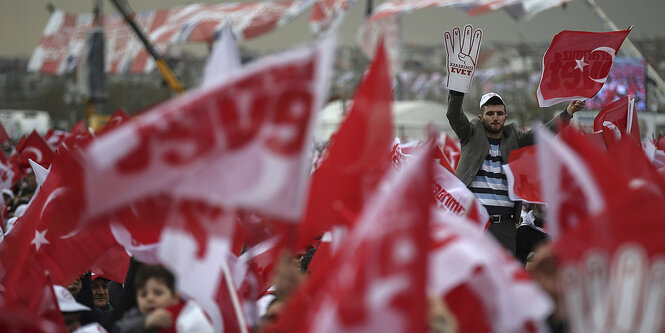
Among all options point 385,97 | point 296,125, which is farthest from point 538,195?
point 296,125

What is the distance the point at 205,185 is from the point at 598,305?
4.29 ft

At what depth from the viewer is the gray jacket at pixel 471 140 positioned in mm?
6438

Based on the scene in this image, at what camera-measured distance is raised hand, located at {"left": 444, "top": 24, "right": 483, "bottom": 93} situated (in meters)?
6.48

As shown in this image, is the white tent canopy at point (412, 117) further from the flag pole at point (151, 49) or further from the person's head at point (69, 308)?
the person's head at point (69, 308)

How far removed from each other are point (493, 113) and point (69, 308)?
309 cm

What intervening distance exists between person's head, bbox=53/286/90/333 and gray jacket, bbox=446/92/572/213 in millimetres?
2710

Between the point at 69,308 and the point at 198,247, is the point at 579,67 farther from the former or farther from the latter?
the point at 198,247

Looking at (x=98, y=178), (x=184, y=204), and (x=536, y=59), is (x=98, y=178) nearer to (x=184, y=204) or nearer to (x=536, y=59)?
(x=184, y=204)

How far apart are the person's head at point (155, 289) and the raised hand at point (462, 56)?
2.74m

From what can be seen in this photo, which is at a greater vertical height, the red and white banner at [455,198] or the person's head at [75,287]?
the person's head at [75,287]

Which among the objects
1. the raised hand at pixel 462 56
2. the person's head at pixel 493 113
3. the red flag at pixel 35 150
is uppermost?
the red flag at pixel 35 150

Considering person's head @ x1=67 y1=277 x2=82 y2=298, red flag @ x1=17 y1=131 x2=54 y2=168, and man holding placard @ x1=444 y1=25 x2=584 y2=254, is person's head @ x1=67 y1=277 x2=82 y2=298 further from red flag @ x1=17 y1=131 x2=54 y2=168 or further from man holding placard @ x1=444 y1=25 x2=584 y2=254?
red flag @ x1=17 y1=131 x2=54 y2=168

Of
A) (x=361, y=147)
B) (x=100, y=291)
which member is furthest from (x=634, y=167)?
(x=100, y=291)

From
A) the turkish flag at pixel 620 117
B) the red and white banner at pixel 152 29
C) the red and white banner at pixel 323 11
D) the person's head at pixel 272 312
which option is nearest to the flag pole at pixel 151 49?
the red and white banner at pixel 152 29
